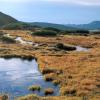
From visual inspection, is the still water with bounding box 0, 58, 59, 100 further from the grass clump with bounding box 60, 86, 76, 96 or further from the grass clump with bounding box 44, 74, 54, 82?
the grass clump with bounding box 60, 86, 76, 96

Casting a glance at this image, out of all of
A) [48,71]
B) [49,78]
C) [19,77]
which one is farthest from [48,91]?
[48,71]

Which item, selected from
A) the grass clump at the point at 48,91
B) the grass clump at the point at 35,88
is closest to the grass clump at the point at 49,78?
the grass clump at the point at 35,88

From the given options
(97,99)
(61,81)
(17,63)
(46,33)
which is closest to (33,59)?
(17,63)

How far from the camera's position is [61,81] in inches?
2087

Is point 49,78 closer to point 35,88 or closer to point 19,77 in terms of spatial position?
point 19,77

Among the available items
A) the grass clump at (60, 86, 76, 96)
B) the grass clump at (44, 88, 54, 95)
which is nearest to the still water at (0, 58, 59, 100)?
the grass clump at (44, 88, 54, 95)

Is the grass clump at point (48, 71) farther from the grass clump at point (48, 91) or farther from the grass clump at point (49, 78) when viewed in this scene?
the grass clump at point (48, 91)

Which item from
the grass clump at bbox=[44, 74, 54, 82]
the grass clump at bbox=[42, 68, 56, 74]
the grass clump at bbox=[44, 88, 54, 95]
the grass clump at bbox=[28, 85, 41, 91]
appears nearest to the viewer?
the grass clump at bbox=[44, 88, 54, 95]

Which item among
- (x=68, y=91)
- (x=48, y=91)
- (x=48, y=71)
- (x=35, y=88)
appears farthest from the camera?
(x=48, y=71)

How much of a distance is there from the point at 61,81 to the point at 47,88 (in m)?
4.90

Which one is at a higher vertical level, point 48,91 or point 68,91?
point 68,91

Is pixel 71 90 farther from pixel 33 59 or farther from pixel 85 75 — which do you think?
pixel 33 59

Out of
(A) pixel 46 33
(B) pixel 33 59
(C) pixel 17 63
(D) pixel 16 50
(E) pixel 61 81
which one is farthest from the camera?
(A) pixel 46 33

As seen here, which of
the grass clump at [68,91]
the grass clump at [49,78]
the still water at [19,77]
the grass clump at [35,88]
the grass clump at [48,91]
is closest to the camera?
the grass clump at [68,91]
